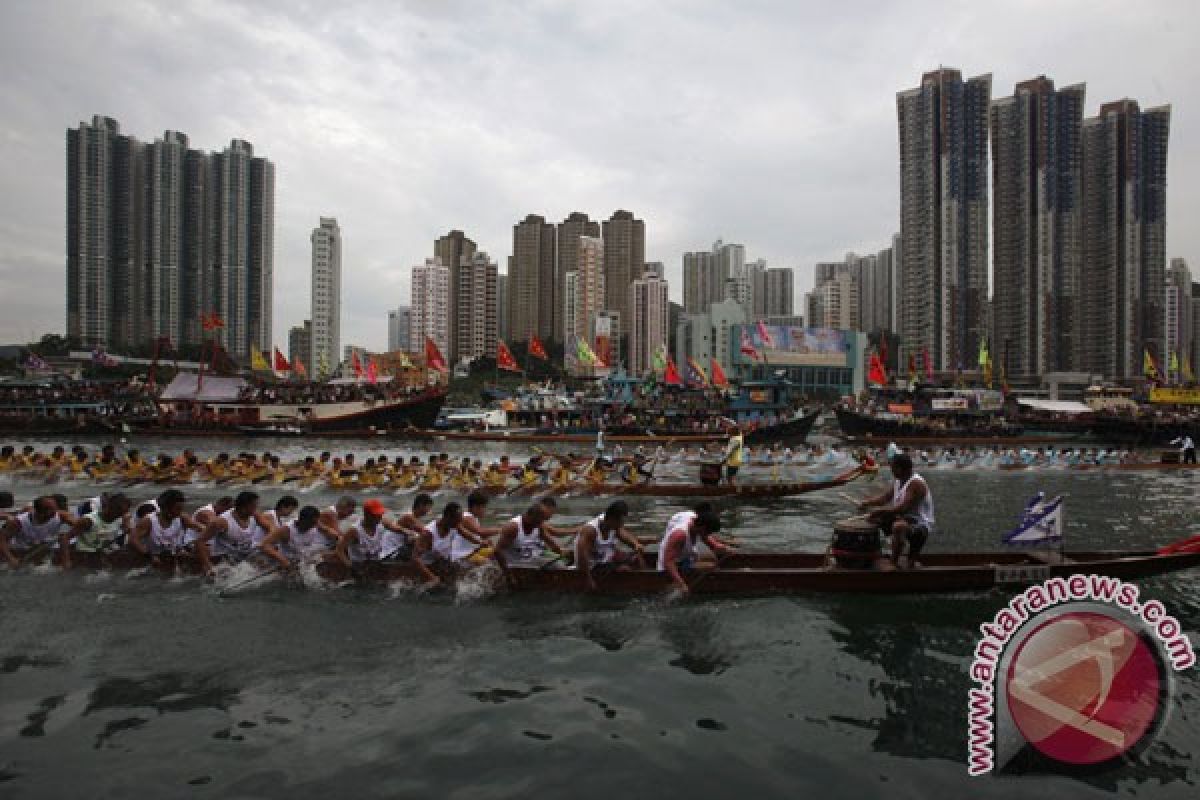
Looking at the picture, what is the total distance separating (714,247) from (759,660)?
Answer: 519 ft

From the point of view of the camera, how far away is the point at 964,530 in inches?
672

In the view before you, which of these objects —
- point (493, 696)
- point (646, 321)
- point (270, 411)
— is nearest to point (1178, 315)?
point (646, 321)

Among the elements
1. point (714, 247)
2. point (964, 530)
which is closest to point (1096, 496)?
point (964, 530)

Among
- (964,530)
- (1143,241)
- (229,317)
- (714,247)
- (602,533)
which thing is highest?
(714,247)

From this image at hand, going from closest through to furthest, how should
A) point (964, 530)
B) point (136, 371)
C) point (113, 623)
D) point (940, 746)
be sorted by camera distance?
point (940, 746), point (113, 623), point (964, 530), point (136, 371)

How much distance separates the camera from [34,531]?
1126 centimetres

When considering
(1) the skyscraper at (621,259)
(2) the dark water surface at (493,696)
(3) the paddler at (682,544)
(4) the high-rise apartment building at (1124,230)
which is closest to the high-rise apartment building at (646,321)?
(1) the skyscraper at (621,259)

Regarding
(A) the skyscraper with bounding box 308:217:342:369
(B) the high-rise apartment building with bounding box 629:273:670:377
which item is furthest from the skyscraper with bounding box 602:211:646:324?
(A) the skyscraper with bounding box 308:217:342:369

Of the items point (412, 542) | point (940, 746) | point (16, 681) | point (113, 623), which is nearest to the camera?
point (940, 746)

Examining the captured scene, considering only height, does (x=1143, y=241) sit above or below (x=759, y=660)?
above

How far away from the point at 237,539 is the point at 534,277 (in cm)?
11911

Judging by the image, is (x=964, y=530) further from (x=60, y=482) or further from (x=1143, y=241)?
(x=1143, y=241)

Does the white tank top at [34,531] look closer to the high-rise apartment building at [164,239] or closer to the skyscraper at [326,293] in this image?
the high-rise apartment building at [164,239]

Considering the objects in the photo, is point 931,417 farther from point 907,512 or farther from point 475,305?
point 475,305
